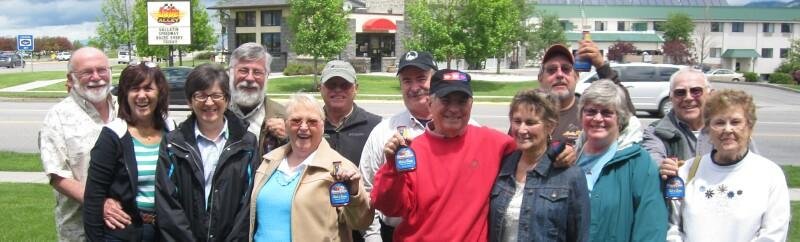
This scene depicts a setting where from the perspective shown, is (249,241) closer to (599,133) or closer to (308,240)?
(308,240)

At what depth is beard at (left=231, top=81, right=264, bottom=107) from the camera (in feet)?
15.6

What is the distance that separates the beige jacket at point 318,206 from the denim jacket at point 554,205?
2.98 feet

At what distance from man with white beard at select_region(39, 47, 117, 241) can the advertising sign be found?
28221 millimetres

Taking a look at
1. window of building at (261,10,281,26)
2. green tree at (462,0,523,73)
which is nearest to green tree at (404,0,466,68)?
green tree at (462,0,523,73)

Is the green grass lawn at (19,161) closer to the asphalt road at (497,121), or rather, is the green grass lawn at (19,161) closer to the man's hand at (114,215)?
the asphalt road at (497,121)

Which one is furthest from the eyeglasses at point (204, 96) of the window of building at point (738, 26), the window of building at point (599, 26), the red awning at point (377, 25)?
the window of building at point (738, 26)

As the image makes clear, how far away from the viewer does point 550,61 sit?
4.77 metres

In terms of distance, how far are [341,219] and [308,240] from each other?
24cm

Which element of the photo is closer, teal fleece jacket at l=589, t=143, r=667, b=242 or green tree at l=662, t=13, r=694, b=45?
teal fleece jacket at l=589, t=143, r=667, b=242

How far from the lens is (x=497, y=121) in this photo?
2038 cm

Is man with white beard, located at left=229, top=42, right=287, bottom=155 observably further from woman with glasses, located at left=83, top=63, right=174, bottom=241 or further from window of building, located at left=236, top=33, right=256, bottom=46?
window of building, located at left=236, top=33, right=256, bottom=46

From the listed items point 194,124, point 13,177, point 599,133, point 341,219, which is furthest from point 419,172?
point 13,177

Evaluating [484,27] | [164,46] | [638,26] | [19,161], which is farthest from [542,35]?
[19,161]

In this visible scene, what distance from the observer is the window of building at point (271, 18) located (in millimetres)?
56094
